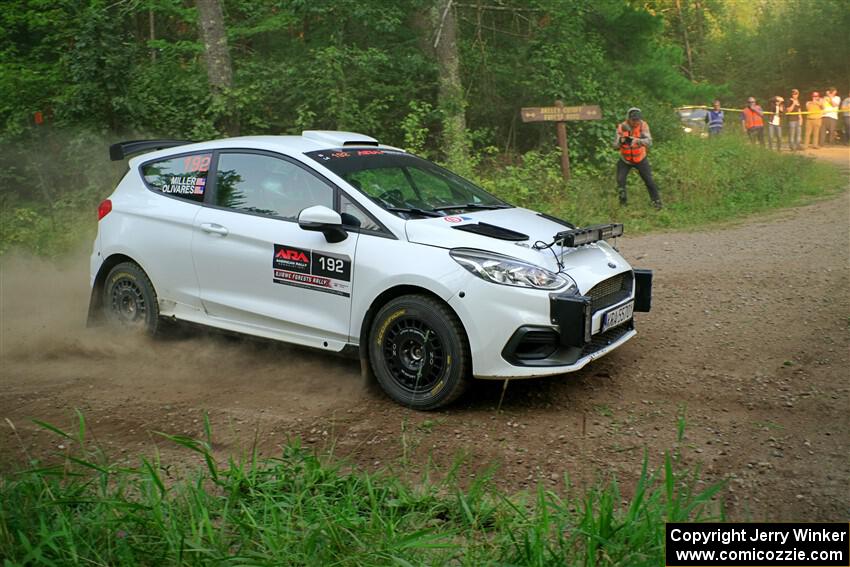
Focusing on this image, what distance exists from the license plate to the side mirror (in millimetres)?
1833

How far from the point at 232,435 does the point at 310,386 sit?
38.9 inches

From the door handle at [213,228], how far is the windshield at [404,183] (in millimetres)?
869

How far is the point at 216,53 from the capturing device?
623 inches

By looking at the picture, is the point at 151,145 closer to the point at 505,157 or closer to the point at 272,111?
the point at 272,111

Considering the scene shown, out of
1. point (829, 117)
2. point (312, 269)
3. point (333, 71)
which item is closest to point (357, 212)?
point (312, 269)

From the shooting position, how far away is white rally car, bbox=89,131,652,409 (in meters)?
5.27

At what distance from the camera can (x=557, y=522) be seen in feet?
12.0

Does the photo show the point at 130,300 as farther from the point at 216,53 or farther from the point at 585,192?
the point at 216,53

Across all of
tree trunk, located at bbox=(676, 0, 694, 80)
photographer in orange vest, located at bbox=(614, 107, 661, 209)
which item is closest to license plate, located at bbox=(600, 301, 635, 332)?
photographer in orange vest, located at bbox=(614, 107, 661, 209)

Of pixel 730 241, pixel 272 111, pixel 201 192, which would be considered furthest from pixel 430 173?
pixel 272 111

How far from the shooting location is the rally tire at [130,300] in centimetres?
693

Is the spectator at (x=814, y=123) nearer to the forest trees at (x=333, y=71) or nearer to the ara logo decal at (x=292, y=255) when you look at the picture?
the forest trees at (x=333, y=71)

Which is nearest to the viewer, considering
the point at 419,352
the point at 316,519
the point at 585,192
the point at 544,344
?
the point at 316,519

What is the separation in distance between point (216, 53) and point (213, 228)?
10.4 m
